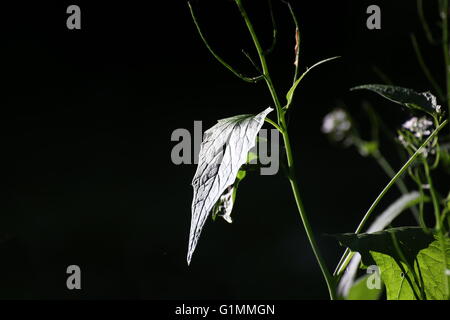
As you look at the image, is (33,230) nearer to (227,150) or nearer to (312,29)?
(312,29)

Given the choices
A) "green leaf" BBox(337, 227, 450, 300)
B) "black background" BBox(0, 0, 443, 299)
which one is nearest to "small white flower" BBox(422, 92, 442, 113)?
"green leaf" BBox(337, 227, 450, 300)

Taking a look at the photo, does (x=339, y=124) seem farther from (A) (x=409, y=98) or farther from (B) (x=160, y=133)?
(B) (x=160, y=133)

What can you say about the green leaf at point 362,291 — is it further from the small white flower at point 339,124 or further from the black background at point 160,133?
the black background at point 160,133

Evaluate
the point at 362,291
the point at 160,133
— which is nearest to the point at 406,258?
the point at 362,291

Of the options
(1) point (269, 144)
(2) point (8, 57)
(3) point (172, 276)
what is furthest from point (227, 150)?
(2) point (8, 57)

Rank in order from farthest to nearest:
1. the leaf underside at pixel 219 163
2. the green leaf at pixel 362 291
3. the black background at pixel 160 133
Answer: the black background at pixel 160 133
the green leaf at pixel 362 291
the leaf underside at pixel 219 163

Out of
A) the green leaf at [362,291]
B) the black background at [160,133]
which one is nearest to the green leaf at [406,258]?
the green leaf at [362,291]
